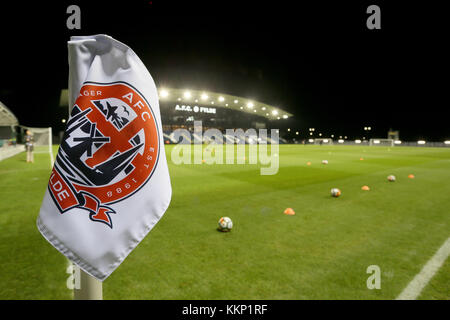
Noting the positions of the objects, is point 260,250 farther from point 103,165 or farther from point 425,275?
point 103,165

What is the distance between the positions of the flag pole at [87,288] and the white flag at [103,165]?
18 cm

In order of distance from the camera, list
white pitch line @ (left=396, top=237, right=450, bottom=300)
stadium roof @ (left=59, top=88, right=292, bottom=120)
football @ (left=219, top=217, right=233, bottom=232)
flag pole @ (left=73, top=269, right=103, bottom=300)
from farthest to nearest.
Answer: stadium roof @ (left=59, top=88, right=292, bottom=120) → football @ (left=219, top=217, right=233, bottom=232) → white pitch line @ (left=396, top=237, right=450, bottom=300) → flag pole @ (left=73, top=269, right=103, bottom=300)

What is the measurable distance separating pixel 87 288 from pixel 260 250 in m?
2.62

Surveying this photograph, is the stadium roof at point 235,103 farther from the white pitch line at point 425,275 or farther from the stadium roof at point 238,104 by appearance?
the white pitch line at point 425,275

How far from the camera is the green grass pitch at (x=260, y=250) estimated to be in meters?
2.53

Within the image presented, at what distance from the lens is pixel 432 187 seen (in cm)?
825

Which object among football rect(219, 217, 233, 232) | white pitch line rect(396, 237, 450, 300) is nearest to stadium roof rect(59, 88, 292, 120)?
football rect(219, 217, 233, 232)

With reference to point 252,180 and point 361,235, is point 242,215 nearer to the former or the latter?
point 361,235

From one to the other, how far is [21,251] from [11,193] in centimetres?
487

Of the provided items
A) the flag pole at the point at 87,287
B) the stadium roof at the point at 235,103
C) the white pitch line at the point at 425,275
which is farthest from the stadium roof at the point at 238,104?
the flag pole at the point at 87,287

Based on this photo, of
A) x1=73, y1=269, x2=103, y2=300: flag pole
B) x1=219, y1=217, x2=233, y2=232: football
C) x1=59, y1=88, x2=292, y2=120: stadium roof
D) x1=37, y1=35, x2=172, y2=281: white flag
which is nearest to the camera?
x1=37, y1=35, x2=172, y2=281: white flag

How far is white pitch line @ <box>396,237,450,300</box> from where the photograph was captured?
2.45m

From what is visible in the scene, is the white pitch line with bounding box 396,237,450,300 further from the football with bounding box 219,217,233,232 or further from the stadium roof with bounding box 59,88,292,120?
the stadium roof with bounding box 59,88,292,120

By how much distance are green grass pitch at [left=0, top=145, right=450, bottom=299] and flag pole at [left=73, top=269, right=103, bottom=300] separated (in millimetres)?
1210
